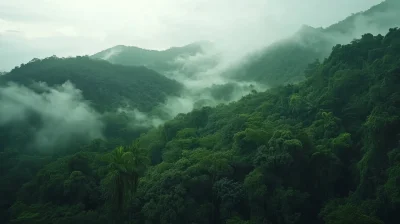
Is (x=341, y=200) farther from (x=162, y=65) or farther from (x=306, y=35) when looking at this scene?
(x=162, y=65)

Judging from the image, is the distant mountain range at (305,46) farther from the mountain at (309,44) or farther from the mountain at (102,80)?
the mountain at (102,80)

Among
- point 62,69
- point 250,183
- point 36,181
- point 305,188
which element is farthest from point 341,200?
point 62,69


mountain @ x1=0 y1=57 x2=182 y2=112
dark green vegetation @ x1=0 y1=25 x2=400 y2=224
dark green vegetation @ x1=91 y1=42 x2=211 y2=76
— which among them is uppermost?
dark green vegetation @ x1=91 y1=42 x2=211 y2=76

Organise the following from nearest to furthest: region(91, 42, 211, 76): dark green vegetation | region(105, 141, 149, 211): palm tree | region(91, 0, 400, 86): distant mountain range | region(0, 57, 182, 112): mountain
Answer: region(105, 141, 149, 211): palm tree → region(0, 57, 182, 112): mountain → region(91, 0, 400, 86): distant mountain range → region(91, 42, 211, 76): dark green vegetation

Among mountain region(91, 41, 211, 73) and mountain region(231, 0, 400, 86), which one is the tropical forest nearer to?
mountain region(231, 0, 400, 86)

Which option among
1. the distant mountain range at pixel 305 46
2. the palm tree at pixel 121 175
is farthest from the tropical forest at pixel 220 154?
the distant mountain range at pixel 305 46

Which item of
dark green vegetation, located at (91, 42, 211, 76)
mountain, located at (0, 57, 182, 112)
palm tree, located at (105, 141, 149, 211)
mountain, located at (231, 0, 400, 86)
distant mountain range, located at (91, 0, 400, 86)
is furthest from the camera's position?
dark green vegetation, located at (91, 42, 211, 76)

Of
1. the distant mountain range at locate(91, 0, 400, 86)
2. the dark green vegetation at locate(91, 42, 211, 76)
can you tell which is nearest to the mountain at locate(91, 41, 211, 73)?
the dark green vegetation at locate(91, 42, 211, 76)
